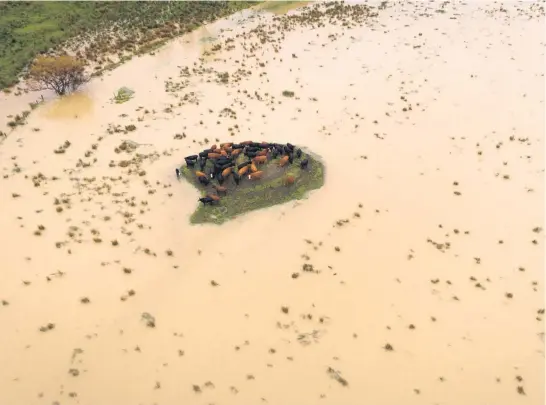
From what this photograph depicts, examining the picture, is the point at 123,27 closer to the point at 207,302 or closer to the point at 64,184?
the point at 64,184

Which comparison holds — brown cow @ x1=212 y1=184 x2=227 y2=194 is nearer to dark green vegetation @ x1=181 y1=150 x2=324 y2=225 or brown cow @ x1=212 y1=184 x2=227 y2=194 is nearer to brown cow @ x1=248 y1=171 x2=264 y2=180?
dark green vegetation @ x1=181 y1=150 x2=324 y2=225

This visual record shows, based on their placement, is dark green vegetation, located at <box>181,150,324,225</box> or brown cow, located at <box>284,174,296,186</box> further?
brown cow, located at <box>284,174,296,186</box>

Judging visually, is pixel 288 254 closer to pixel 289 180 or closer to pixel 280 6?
pixel 289 180

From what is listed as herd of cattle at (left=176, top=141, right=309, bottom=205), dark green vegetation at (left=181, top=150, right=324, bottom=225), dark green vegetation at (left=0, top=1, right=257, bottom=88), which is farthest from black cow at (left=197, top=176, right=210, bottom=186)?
dark green vegetation at (left=0, top=1, right=257, bottom=88)

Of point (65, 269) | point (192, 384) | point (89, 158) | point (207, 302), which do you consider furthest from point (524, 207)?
point (89, 158)

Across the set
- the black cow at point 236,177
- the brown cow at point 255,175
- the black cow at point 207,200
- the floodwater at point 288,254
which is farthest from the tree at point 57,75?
the brown cow at point 255,175

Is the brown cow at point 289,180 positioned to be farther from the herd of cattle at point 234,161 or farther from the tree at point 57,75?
the tree at point 57,75

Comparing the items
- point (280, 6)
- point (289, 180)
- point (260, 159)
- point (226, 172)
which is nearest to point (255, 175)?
point (260, 159)
